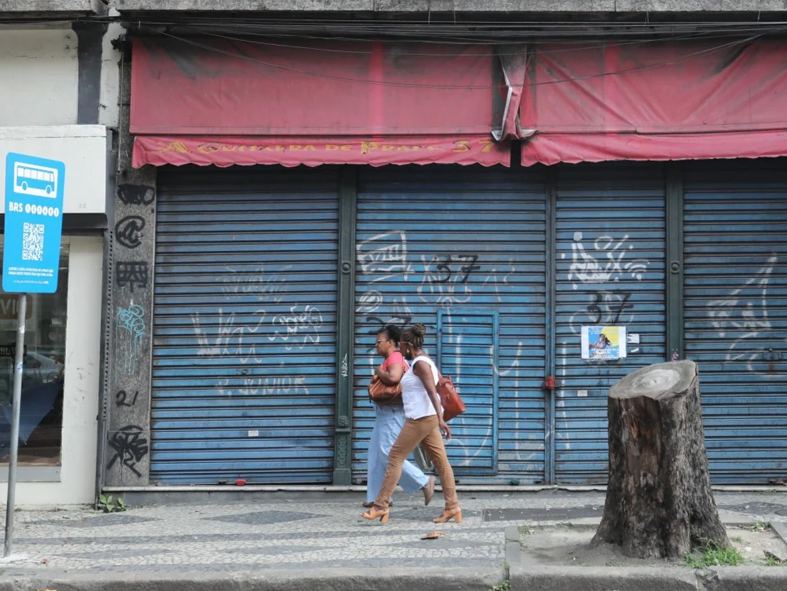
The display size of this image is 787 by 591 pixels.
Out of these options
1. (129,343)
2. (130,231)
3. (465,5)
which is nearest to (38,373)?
(129,343)

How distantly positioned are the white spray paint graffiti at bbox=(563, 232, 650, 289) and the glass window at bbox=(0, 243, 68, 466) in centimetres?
525

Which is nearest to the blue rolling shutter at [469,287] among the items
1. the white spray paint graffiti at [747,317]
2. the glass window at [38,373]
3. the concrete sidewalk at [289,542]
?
the concrete sidewalk at [289,542]

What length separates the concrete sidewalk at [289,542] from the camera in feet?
21.4

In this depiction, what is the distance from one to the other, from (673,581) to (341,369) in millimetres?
4477

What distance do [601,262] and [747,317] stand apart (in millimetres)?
1585

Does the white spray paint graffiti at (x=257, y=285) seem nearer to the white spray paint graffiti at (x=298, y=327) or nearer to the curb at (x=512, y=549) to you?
the white spray paint graffiti at (x=298, y=327)

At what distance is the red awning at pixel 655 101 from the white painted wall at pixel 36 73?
4705 millimetres

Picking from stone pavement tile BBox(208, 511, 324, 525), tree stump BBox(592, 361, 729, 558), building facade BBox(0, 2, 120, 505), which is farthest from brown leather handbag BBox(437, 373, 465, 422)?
building facade BBox(0, 2, 120, 505)

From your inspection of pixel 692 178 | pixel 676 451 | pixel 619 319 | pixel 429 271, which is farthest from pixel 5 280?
pixel 692 178

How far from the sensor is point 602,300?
32.2 feet

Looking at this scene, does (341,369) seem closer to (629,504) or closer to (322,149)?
(322,149)

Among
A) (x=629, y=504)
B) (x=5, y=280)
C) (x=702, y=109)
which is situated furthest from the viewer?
(x=702, y=109)

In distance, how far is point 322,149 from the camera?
31.5 feet

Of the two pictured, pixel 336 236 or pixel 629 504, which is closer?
pixel 629 504
